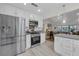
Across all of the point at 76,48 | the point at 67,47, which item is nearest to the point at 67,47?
the point at 67,47

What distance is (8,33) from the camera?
3248mm

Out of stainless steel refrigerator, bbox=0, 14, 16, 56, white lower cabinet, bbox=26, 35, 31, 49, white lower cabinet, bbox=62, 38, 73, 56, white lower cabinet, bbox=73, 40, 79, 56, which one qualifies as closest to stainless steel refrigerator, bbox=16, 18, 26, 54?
stainless steel refrigerator, bbox=0, 14, 16, 56

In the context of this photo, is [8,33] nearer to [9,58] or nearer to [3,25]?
[3,25]

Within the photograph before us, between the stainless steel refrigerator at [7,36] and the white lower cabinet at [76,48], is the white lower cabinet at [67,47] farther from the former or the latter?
the stainless steel refrigerator at [7,36]

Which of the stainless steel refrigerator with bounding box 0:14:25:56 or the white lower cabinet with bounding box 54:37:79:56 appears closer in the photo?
the white lower cabinet with bounding box 54:37:79:56

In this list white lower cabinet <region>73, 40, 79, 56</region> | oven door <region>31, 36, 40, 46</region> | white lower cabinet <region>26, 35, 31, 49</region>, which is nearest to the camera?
white lower cabinet <region>73, 40, 79, 56</region>

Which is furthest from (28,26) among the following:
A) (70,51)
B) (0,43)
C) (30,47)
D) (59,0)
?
(59,0)

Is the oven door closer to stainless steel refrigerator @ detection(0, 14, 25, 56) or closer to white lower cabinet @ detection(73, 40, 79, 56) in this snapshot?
stainless steel refrigerator @ detection(0, 14, 25, 56)

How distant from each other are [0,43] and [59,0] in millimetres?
2483

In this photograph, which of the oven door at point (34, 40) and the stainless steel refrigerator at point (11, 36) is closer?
the stainless steel refrigerator at point (11, 36)

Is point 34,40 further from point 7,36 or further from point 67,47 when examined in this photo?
point 67,47

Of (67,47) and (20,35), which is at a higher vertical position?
(20,35)

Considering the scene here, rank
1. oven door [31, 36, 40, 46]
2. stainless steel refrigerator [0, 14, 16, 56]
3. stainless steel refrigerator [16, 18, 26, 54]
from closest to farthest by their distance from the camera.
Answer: stainless steel refrigerator [0, 14, 16, 56] < stainless steel refrigerator [16, 18, 26, 54] < oven door [31, 36, 40, 46]

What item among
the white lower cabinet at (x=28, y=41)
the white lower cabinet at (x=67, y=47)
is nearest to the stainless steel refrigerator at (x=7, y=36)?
the white lower cabinet at (x=28, y=41)
